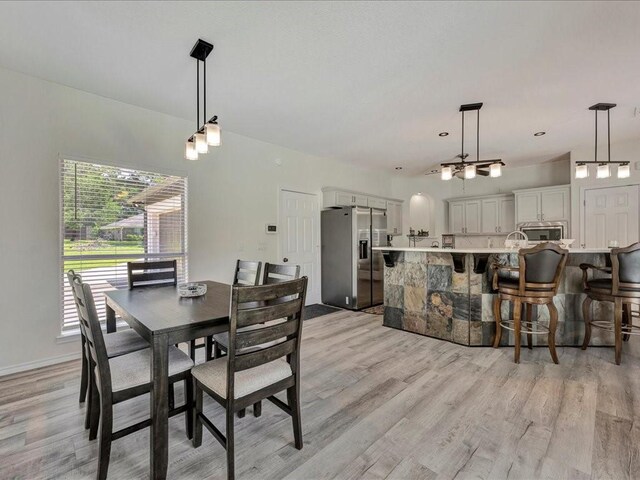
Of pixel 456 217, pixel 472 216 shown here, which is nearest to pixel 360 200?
pixel 456 217

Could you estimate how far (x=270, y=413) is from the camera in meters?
2.04

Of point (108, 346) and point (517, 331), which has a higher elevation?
point (108, 346)

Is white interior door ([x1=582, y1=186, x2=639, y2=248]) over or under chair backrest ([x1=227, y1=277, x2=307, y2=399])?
over

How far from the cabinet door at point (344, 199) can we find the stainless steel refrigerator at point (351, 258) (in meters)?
0.37

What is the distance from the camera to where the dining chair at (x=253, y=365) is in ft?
4.58

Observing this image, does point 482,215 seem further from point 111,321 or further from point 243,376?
point 111,321

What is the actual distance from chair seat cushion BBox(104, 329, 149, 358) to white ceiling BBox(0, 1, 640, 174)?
2.14 m

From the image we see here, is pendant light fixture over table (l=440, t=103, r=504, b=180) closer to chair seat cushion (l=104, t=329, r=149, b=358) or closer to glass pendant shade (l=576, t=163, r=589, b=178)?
glass pendant shade (l=576, t=163, r=589, b=178)

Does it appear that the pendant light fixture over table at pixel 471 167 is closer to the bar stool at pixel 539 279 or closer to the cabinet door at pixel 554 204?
the bar stool at pixel 539 279

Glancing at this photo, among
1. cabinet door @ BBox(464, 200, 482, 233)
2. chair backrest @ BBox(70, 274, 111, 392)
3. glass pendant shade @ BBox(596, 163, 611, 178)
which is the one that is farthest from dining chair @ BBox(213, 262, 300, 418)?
cabinet door @ BBox(464, 200, 482, 233)

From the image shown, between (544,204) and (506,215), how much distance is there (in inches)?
29.4

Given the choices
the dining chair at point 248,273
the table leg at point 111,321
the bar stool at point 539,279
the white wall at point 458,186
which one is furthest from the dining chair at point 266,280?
the white wall at point 458,186

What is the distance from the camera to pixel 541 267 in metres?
2.79

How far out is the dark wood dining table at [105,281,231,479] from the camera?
1.41 m
